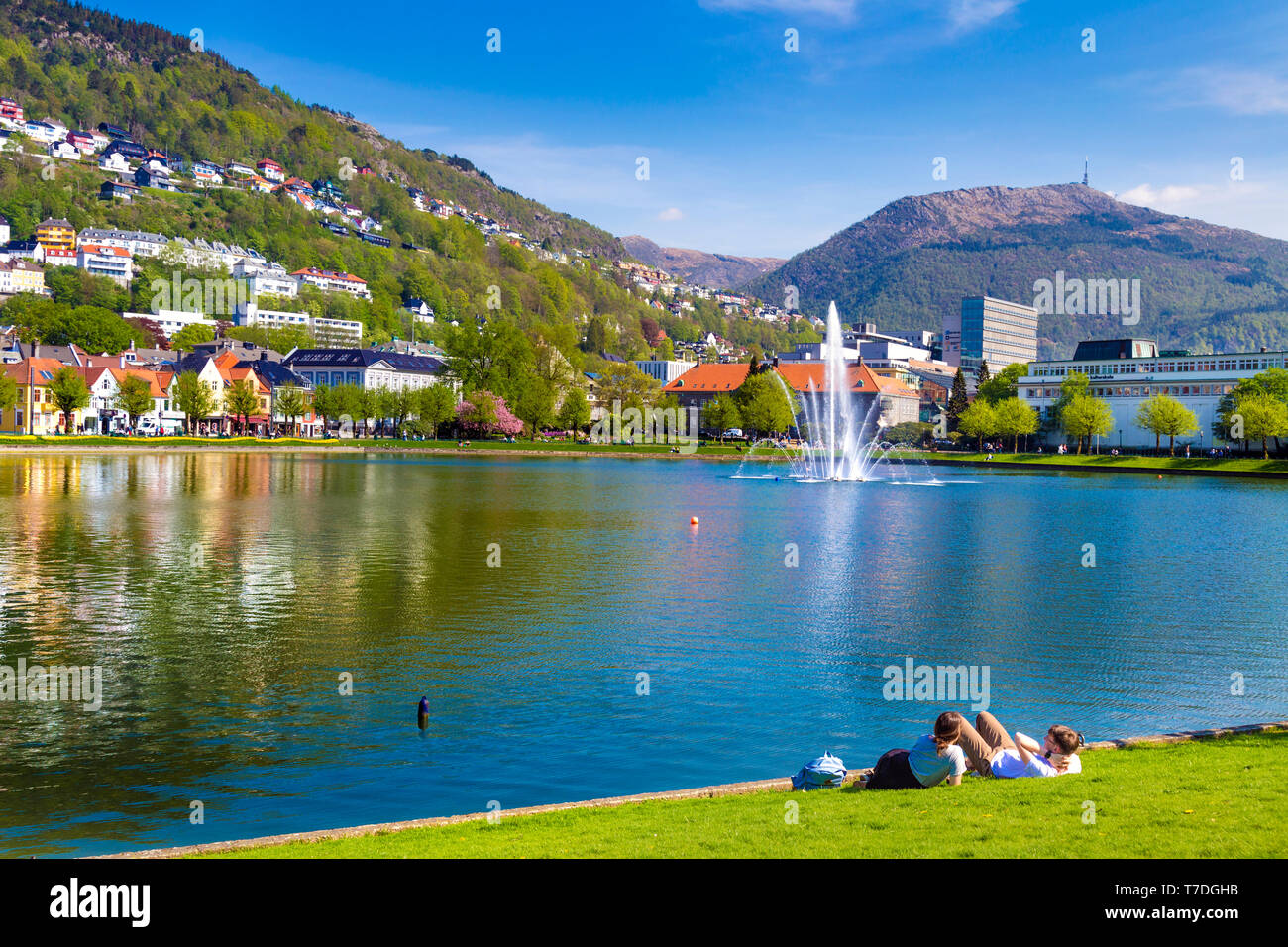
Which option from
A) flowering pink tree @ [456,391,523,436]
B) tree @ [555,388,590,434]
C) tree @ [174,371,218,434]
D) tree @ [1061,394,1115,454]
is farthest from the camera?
Result: tree @ [555,388,590,434]

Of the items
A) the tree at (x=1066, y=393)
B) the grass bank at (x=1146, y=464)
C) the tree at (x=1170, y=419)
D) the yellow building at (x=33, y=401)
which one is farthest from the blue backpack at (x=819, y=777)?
the tree at (x=1066, y=393)

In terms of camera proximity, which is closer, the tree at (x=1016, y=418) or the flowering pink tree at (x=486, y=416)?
the flowering pink tree at (x=486, y=416)

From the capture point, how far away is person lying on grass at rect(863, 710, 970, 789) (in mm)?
12664

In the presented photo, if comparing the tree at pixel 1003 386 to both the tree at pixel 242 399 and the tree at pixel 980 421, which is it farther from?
the tree at pixel 242 399

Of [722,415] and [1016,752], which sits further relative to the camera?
[722,415]

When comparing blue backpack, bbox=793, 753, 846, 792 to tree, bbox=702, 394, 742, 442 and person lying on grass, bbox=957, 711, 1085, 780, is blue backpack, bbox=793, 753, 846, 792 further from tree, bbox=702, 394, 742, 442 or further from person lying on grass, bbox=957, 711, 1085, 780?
tree, bbox=702, 394, 742, 442

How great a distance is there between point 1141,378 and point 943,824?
6566 inches

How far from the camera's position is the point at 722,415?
6905 inches

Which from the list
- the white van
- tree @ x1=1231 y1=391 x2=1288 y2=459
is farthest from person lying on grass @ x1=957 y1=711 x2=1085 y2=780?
the white van

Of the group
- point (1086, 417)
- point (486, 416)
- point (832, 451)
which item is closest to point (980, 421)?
point (1086, 417)

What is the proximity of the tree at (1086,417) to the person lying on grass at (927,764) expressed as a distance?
14460 cm

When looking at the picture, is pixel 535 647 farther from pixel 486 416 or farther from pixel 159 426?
pixel 159 426

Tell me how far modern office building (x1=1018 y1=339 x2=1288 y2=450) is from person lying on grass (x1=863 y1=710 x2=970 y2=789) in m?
151

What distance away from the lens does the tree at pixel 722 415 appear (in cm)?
17012
